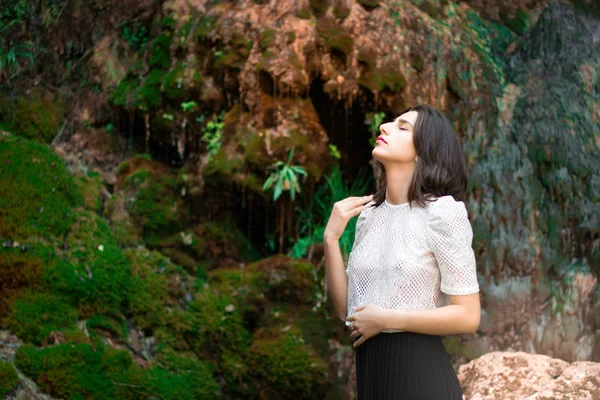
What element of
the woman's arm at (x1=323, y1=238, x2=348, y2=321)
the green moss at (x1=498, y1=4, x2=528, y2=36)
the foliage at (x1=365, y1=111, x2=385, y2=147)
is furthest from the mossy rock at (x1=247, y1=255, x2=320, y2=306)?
the green moss at (x1=498, y1=4, x2=528, y2=36)

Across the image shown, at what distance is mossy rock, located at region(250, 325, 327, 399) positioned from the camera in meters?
4.68

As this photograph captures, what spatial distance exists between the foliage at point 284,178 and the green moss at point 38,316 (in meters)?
1.91

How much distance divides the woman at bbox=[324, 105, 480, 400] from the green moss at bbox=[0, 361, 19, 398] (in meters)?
2.33

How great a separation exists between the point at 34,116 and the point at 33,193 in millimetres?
1760

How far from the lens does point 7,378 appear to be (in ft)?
12.1

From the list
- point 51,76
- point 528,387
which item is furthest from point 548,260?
point 51,76

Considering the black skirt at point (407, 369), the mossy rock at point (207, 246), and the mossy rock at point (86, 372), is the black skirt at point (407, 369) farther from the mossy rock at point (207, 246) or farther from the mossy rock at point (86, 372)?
the mossy rock at point (207, 246)

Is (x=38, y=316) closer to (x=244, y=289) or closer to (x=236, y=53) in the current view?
(x=244, y=289)

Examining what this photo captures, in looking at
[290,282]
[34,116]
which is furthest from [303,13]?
[34,116]

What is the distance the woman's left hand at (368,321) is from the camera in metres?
2.17

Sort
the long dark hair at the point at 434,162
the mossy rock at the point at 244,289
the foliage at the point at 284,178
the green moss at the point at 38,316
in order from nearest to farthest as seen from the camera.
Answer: the long dark hair at the point at 434,162
the green moss at the point at 38,316
the mossy rock at the point at 244,289
the foliage at the point at 284,178

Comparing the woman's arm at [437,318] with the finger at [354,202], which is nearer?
the woman's arm at [437,318]

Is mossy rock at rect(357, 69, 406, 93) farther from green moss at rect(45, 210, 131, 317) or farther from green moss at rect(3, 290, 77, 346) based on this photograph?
green moss at rect(3, 290, 77, 346)

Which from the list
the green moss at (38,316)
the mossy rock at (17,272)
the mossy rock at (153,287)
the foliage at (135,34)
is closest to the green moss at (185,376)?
the mossy rock at (153,287)
